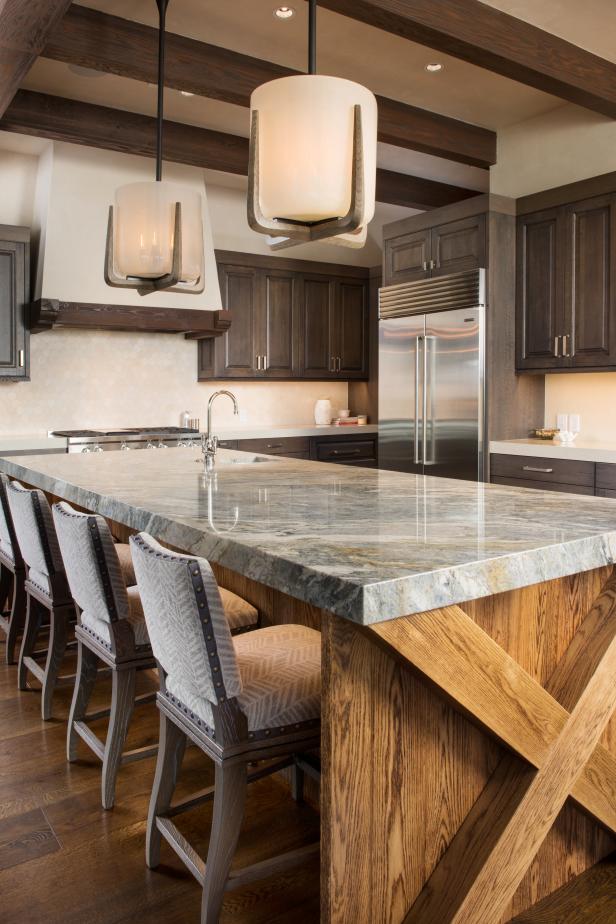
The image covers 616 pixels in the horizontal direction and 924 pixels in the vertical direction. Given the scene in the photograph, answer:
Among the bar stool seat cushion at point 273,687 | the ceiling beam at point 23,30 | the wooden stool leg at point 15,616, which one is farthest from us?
the wooden stool leg at point 15,616

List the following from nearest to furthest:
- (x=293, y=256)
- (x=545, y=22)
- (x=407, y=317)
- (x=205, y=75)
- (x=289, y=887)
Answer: (x=289, y=887) < (x=545, y=22) < (x=205, y=75) < (x=407, y=317) < (x=293, y=256)

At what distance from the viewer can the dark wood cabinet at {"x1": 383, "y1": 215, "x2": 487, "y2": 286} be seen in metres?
4.99

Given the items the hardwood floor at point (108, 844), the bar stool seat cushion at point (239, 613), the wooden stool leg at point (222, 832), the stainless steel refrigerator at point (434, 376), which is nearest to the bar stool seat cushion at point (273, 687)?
the wooden stool leg at point (222, 832)

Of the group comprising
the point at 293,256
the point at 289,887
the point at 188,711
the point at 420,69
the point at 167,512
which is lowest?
the point at 289,887

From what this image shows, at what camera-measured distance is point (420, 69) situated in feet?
13.4

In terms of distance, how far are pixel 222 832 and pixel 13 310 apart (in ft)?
14.3

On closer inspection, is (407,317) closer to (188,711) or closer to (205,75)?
(205,75)

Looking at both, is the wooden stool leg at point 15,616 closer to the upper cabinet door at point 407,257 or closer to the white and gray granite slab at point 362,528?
the white and gray granite slab at point 362,528

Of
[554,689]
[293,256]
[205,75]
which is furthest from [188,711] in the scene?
[293,256]

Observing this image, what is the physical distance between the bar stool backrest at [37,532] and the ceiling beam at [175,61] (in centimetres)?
205

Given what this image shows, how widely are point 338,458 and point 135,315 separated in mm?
2197

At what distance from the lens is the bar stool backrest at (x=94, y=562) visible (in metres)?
2.03

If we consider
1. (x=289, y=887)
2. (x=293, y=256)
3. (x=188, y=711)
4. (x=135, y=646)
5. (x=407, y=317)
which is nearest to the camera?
(x=188, y=711)

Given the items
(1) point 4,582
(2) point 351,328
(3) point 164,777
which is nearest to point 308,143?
(3) point 164,777
